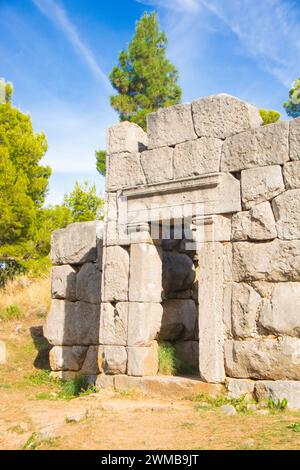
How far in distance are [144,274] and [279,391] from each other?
2485mm

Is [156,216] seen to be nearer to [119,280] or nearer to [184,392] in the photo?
[119,280]

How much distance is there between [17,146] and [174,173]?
35.6 ft

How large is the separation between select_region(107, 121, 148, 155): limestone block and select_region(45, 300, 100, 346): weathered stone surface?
113 inches

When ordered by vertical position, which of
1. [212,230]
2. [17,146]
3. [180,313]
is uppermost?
[17,146]

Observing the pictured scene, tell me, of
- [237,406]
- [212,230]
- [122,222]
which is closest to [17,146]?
[122,222]

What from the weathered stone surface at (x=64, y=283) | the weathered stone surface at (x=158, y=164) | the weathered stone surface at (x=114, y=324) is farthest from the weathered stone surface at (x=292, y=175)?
the weathered stone surface at (x=64, y=283)

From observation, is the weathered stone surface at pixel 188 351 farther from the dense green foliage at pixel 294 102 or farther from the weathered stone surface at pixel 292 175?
the dense green foliage at pixel 294 102

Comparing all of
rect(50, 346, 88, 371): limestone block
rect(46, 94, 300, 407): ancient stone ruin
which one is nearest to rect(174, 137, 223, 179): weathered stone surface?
rect(46, 94, 300, 407): ancient stone ruin

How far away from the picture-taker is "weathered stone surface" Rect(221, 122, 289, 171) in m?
6.73

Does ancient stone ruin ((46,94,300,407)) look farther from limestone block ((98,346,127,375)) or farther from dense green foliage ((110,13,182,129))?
dense green foliage ((110,13,182,129))

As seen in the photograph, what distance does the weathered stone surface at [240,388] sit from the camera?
6.55 meters

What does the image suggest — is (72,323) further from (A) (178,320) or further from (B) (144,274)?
(B) (144,274)
